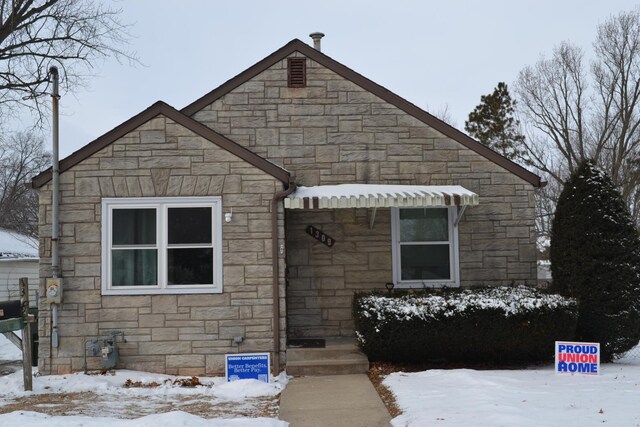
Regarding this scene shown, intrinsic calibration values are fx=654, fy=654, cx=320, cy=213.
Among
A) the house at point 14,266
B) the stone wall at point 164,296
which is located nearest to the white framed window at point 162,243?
the stone wall at point 164,296

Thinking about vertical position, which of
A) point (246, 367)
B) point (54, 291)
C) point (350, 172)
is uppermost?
point (350, 172)

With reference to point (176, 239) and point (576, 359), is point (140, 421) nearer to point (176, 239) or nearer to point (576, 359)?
point (176, 239)

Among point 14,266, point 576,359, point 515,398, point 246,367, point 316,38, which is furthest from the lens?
point 14,266

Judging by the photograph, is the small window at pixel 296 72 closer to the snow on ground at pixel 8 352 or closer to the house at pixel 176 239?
the house at pixel 176 239

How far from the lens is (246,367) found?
8.95 metres

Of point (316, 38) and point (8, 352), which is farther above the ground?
point (316, 38)

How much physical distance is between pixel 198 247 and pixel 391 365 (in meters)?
3.36

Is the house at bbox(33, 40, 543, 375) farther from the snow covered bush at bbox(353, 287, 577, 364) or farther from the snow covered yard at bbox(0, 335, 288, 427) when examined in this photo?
the snow covered bush at bbox(353, 287, 577, 364)

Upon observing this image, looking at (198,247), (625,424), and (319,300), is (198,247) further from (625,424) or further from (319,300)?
(625,424)

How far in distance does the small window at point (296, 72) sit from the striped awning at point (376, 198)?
2277 mm

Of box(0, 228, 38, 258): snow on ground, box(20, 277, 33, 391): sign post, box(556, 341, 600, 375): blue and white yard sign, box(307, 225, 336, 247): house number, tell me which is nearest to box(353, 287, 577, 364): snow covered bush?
box(556, 341, 600, 375): blue and white yard sign

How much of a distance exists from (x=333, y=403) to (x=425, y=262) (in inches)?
171

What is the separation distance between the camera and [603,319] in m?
9.94

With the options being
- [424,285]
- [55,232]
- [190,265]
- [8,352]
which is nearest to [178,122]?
[190,265]
